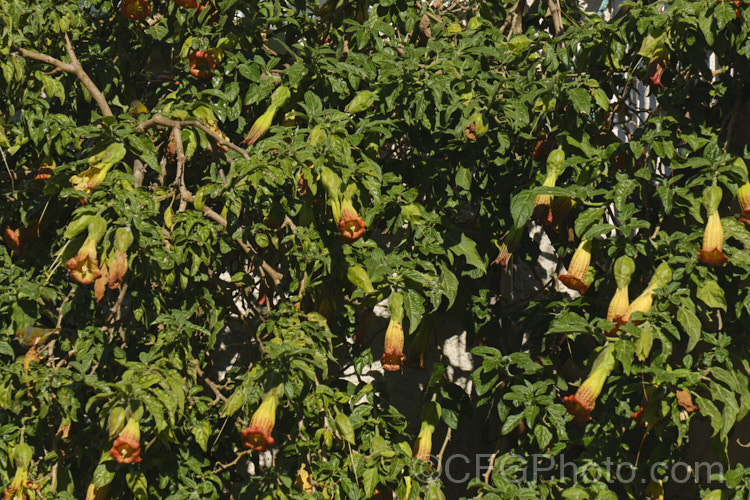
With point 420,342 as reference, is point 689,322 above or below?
above

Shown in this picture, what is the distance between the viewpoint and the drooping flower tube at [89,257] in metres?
2.28

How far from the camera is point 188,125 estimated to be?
2.73m

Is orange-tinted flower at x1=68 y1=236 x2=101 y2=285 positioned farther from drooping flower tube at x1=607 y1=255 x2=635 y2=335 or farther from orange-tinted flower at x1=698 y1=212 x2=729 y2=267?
orange-tinted flower at x1=698 y1=212 x2=729 y2=267

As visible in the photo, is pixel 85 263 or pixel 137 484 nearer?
pixel 85 263

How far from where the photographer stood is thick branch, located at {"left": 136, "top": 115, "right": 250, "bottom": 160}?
265 centimetres

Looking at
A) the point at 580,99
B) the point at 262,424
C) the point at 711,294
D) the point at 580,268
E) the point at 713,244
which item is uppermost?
the point at 580,99

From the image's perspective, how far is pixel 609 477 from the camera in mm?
2600

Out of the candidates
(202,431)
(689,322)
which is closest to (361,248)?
(202,431)

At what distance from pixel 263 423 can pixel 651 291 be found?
1.09 m

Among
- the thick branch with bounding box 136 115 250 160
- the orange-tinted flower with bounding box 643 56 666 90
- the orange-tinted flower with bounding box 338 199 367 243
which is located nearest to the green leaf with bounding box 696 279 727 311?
the orange-tinted flower with bounding box 643 56 666 90

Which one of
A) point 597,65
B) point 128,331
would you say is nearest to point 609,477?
point 597,65

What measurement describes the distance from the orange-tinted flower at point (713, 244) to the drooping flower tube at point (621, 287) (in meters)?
0.19

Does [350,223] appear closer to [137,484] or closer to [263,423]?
[263,423]

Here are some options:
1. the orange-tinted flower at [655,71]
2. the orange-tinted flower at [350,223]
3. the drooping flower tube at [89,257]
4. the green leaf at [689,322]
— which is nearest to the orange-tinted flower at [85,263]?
the drooping flower tube at [89,257]
